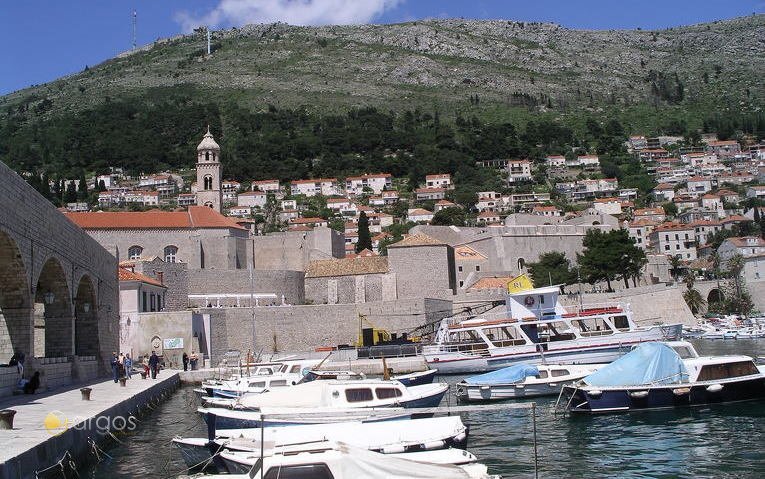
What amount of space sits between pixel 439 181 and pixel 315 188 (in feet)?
60.4

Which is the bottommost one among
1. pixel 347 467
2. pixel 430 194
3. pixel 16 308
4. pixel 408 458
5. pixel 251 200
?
pixel 408 458

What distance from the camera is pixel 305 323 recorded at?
127 ft

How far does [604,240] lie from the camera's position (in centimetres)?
5322

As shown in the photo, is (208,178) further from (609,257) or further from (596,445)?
(596,445)

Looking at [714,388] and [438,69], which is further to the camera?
[438,69]

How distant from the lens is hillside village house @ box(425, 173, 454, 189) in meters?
108

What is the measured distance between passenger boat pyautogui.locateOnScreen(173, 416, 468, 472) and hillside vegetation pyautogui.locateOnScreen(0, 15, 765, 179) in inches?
4040

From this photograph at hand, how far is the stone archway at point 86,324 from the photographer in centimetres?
2416

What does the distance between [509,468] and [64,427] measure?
6725mm

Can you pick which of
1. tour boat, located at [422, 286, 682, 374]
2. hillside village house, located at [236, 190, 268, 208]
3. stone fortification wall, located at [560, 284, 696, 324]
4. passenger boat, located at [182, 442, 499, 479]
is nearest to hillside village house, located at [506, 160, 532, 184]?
hillside village house, located at [236, 190, 268, 208]

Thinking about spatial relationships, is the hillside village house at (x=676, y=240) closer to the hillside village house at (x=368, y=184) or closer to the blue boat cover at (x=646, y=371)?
the hillside village house at (x=368, y=184)

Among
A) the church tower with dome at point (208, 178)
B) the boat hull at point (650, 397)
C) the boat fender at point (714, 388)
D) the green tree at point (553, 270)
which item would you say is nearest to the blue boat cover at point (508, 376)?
the boat hull at point (650, 397)

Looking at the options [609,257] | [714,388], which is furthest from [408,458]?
[609,257]

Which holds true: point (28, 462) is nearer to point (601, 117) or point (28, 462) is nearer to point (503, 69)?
point (601, 117)
